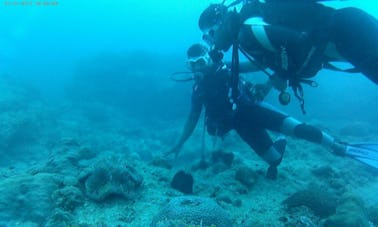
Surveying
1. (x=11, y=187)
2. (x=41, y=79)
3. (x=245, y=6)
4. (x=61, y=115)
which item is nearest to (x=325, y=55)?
(x=245, y=6)

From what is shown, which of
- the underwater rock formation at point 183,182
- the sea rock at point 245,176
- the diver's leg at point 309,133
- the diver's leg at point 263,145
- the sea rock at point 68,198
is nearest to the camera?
the sea rock at point 68,198

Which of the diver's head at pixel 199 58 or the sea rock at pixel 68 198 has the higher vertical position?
the diver's head at pixel 199 58

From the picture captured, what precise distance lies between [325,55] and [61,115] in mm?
18652

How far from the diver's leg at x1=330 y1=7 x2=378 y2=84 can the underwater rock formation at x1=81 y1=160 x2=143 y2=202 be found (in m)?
3.37

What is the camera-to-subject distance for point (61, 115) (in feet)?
64.3

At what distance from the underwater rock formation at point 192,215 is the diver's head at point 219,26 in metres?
2.38

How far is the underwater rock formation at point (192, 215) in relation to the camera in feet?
11.0

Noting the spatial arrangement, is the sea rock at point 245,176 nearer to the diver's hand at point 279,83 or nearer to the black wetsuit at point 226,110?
the black wetsuit at point 226,110

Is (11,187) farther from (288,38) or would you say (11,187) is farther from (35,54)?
(35,54)

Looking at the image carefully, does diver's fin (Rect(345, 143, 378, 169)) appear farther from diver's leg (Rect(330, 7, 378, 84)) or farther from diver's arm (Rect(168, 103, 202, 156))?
diver's arm (Rect(168, 103, 202, 156))

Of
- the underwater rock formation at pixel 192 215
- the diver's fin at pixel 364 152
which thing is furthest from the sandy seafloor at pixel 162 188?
the diver's fin at pixel 364 152

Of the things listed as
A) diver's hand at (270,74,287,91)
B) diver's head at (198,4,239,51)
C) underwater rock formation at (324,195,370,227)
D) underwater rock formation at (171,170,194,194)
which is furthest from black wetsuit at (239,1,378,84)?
underwater rock formation at (171,170,194,194)

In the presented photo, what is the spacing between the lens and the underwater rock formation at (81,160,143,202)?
4.31 meters

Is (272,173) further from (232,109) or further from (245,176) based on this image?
(232,109)
